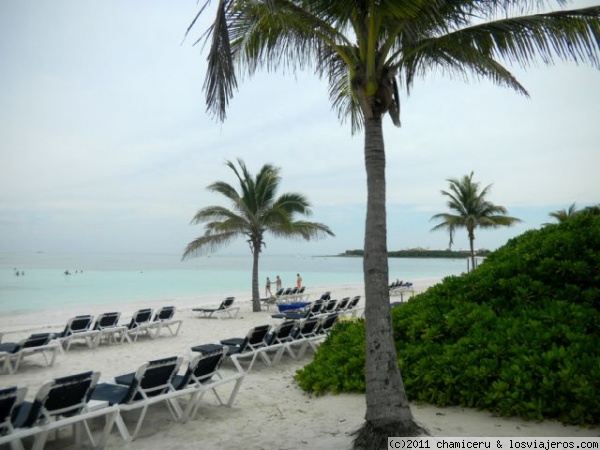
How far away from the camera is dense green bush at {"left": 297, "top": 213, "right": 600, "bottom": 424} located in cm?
449

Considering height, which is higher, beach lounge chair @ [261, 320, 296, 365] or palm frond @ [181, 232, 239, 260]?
palm frond @ [181, 232, 239, 260]

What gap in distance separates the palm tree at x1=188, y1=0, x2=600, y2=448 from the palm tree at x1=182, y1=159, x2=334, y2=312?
12813mm

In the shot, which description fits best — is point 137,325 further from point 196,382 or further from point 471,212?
point 471,212

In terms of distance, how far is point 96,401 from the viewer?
4562 mm

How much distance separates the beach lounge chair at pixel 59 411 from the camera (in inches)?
154

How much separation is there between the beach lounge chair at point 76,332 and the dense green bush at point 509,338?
5405 mm

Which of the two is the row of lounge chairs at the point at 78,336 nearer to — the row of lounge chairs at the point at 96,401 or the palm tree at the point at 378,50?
the row of lounge chairs at the point at 96,401

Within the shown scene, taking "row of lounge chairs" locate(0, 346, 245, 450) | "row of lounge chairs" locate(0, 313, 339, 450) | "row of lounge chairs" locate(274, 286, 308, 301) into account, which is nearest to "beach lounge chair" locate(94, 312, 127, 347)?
"row of lounge chairs" locate(0, 313, 339, 450)

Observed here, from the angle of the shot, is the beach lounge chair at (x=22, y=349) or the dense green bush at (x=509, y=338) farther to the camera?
the beach lounge chair at (x=22, y=349)

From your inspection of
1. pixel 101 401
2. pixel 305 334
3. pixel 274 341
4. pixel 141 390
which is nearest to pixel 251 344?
pixel 274 341

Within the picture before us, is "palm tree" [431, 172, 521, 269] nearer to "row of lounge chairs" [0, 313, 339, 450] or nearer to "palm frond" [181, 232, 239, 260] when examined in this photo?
"palm frond" [181, 232, 239, 260]

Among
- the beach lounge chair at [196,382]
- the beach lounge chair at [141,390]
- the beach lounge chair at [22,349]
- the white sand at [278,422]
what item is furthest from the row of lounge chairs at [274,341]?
the beach lounge chair at [22,349]

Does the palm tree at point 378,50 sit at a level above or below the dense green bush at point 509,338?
above

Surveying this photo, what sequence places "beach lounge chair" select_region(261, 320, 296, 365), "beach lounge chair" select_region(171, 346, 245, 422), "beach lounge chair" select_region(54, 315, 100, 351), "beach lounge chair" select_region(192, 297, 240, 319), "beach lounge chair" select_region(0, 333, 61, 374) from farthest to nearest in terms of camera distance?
"beach lounge chair" select_region(192, 297, 240, 319)
"beach lounge chair" select_region(54, 315, 100, 351)
"beach lounge chair" select_region(261, 320, 296, 365)
"beach lounge chair" select_region(0, 333, 61, 374)
"beach lounge chair" select_region(171, 346, 245, 422)
